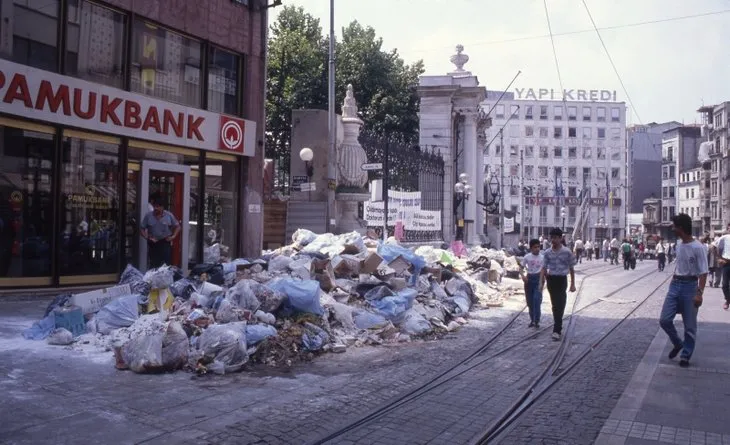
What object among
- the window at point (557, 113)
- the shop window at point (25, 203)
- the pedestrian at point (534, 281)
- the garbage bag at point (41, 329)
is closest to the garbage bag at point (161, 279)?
the garbage bag at point (41, 329)

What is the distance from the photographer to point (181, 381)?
674 centimetres

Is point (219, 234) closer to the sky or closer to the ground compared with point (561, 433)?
closer to the sky

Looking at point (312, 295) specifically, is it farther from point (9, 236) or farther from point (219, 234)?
point (219, 234)

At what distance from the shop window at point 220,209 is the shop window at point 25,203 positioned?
398cm

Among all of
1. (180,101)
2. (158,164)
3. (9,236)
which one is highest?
(180,101)

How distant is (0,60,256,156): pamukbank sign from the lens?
32.9 ft

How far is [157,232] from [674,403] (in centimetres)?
823

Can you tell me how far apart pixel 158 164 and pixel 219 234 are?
2.72 metres

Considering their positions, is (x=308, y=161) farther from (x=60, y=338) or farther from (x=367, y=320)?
(x=60, y=338)

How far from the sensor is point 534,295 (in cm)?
1092

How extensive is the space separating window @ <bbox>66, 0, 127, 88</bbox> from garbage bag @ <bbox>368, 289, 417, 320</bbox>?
6.35 m

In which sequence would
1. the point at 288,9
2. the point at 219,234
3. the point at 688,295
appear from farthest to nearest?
the point at 288,9, the point at 219,234, the point at 688,295

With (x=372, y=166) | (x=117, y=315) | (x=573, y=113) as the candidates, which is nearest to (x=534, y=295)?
(x=117, y=315)

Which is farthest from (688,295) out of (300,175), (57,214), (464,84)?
(464,84)
